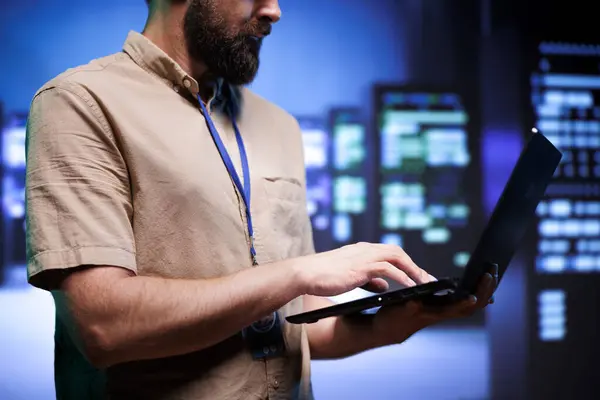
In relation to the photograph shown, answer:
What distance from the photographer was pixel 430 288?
34.3 inches

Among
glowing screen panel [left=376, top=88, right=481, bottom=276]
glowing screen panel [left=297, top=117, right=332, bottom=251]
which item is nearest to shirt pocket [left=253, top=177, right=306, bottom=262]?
glowing screen panel [left=297, top=117, right=332, bottom=251]

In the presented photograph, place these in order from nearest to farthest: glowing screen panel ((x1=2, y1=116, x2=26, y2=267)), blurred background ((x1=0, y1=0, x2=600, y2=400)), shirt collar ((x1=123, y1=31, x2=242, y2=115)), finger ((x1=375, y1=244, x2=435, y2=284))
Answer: finger ((x1=375, y1=244, x2=435, y2=284)), shirt collar ((x1=123, y1=31, x2=242, y2=115)), glowing screen panel ((x1=2, y1=116, x2=26, y2=267)), blurred background ((x1=0, y1=0, x2=600, y2=400))

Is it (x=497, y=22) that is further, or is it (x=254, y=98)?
(x=497, y=22)

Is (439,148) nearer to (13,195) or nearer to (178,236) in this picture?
(13,195)

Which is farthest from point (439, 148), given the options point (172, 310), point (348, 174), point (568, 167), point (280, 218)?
point (172, 310)

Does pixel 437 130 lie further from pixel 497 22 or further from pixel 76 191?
pixel 76 191

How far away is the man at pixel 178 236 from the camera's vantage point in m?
0.90

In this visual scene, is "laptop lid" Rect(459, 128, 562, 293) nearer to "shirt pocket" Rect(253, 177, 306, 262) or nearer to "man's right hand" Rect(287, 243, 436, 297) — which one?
"man's right hand" Rect(287, 243, 436, 297)

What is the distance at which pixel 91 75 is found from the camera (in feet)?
3.33

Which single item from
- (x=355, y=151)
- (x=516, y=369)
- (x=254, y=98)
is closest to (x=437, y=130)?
(x=355, y=151)

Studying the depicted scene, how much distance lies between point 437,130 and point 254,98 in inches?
74.9

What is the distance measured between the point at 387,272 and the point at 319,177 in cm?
203

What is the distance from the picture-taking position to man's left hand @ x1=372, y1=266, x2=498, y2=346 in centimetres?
95

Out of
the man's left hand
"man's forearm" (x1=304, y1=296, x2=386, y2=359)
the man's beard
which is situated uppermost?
the man's beard
